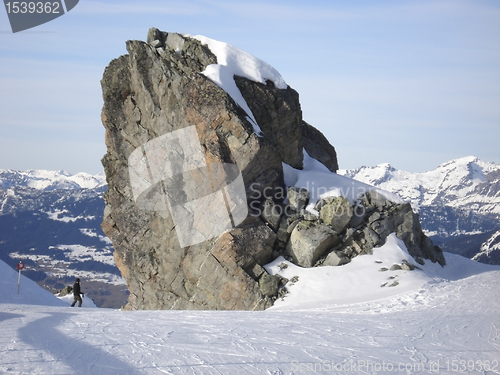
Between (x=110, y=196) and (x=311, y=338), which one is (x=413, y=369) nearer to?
(x=311, y=338)

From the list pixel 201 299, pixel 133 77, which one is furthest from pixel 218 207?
pixel 133 77

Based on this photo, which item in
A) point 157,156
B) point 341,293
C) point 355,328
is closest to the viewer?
point 355,328

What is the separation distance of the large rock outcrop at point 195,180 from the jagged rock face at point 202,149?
7 centimetres

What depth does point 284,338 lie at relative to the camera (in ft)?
46.4

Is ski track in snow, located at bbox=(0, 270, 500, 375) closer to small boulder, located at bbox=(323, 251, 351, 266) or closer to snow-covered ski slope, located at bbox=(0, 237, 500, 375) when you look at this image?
snow-covered ski slope, located at bbox=(0, 237, 500, 375)

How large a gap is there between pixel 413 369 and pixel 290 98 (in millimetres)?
23098

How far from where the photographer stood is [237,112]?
1098 inches

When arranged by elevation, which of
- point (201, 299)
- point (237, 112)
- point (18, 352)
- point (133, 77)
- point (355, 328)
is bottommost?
point (201, 299)

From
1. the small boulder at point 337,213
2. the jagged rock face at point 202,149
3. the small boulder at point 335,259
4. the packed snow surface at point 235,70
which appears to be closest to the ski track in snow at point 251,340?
the small boulder at point 335,259

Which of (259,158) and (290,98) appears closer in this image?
(259,158)

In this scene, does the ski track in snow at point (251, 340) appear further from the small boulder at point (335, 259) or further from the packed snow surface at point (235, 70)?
the packed snow surface at point (235, 70)

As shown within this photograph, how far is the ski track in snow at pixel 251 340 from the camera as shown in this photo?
1118cm

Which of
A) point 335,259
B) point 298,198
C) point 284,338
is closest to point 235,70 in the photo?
point 298,198

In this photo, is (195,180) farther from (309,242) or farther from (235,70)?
(235,70)
